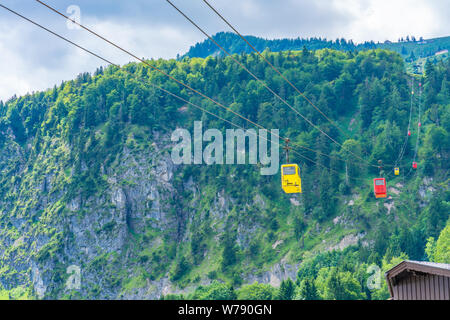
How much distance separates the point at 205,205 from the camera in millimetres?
183875

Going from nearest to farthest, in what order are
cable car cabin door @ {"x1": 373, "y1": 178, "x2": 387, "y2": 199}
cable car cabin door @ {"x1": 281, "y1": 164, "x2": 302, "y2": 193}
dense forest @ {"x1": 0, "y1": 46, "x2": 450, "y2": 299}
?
1. cable car cabin door @ {"x1": 281, "y1": 164, "x2": 302, "y2": 193}
2. cable car cabin door @ {"x1": 373, "y1": 178, "x2": 387, "y2": 199}
3. dense forest @ {"x1": 0, "y1": 46, "x2": 450, "y2": 299}

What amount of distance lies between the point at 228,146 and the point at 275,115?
55.4 feet

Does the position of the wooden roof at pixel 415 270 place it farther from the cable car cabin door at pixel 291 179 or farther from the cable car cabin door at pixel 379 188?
the cable car cabin door at pixel 379 188

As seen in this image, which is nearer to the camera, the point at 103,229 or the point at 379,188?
the point at 379,188

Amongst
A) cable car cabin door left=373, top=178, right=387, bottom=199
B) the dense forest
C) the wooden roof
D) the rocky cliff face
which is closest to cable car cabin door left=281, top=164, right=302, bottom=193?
cable car cabin door left=373, top=178, right=387, bottom=199

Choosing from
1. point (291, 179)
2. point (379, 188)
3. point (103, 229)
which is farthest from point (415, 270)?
point (103, 229)

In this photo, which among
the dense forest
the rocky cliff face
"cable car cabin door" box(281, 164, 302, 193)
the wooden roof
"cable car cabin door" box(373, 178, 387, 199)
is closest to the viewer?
the wooden roof

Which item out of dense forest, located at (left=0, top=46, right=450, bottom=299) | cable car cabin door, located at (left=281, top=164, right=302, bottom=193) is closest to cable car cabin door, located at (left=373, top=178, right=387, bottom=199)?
cable car cabin door, located at (left=281, top=164, right=302, bottom=193)

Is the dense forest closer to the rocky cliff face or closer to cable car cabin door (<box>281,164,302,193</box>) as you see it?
the rocky cliff face

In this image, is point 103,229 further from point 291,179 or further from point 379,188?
point 291,179

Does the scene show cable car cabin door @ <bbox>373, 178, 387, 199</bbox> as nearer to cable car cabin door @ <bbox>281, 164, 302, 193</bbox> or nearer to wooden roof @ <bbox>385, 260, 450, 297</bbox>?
cable car cabin door @ <bbox>281, 164, 302, 193</bbox>

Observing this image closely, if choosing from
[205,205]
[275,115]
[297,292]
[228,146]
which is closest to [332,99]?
[275,115]

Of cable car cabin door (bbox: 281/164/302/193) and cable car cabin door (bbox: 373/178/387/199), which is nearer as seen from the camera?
cable car cabin door (bbox: 281/164/302/193)

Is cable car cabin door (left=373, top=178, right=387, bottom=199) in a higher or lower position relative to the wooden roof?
higher
